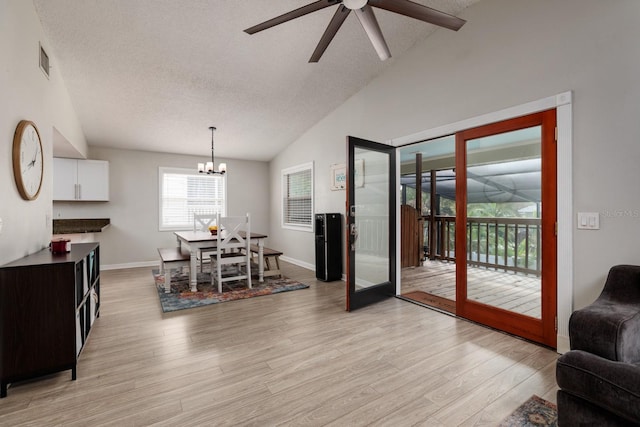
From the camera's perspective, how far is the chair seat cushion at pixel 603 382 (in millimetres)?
1158

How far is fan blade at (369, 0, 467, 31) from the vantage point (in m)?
1.97

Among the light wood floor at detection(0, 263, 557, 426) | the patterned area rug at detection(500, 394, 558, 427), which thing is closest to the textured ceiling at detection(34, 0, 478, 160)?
the light wood floor at detection(0, 263, 557, 426)

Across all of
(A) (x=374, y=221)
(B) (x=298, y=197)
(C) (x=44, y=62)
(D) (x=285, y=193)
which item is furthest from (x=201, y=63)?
(D) (x=285, y=193)

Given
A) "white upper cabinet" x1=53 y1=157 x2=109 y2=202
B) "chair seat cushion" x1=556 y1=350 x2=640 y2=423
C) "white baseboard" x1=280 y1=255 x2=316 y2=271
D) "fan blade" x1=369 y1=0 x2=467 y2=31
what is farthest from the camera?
"white baseboard" x1=280 y1=255 x2=316 y2=271

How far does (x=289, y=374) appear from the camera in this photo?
2.06 m

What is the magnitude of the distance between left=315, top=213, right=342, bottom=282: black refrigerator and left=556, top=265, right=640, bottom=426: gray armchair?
3336mm

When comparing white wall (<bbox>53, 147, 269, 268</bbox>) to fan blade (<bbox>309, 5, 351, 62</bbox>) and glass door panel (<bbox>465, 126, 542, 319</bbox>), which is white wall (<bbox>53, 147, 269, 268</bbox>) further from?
glass door panel (<bbox>465, 126, 542, 319</bbox>)

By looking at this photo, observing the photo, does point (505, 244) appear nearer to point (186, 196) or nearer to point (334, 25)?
point (334, 25)

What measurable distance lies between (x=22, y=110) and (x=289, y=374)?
9.59 feet

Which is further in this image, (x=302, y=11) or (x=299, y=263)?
(x=299, y=263)

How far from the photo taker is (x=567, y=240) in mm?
2350

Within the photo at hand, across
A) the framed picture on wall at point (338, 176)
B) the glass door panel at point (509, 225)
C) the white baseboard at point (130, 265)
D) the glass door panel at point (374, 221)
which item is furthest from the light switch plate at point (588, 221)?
the white baseboard at point (130, 265)

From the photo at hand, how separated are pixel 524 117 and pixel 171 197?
6.41 meters

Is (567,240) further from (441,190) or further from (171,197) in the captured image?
(171,197)
